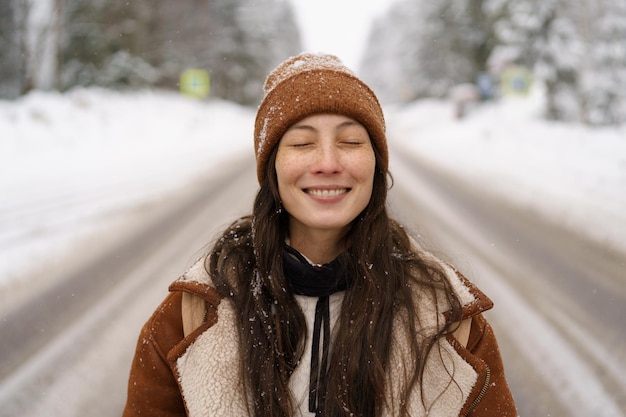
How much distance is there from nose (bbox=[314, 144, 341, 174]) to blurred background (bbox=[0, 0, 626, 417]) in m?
0.95

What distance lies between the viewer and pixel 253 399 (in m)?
1.52

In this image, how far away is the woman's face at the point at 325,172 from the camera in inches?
63.5

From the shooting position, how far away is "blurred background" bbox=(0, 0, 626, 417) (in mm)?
2730

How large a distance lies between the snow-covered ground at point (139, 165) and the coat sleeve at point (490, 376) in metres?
3.51

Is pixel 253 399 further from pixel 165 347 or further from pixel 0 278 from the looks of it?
pixel 0 278

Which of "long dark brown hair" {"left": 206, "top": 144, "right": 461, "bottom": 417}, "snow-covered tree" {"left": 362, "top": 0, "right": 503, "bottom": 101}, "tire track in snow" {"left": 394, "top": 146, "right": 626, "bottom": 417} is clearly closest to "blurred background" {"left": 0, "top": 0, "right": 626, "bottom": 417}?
"tire track in snow" {"left": 394, "top": 146, "right": 626, "bottom": 417}

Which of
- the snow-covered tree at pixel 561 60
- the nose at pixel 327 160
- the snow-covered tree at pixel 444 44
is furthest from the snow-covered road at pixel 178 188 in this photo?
the snow-covered tree at pixel 444 44

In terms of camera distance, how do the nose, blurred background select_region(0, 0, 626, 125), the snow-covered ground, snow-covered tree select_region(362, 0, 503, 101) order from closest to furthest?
the nose, the snow-covered ground, blurred background select_region(0, 0, 626, 125), snow-covered tree select_region(362, 0, 503, 101)

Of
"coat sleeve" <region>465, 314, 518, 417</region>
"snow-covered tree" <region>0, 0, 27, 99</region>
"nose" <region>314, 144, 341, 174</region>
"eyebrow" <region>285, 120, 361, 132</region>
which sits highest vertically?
"snow-covered tree" <region>0, 0, 27, 99</region>

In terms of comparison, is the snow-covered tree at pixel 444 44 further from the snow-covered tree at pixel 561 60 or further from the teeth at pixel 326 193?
the teeth at pixel 326 193

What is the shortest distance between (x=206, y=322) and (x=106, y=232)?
393 cm

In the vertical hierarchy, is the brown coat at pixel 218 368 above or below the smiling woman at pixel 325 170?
below

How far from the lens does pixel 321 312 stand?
167 cm

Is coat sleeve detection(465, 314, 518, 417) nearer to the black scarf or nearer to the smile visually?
the black scarf
